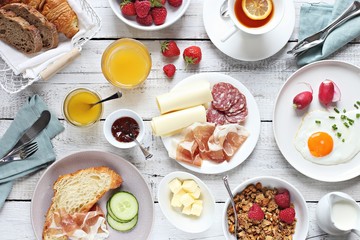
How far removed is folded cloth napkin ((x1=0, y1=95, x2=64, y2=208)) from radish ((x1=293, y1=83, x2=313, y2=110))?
1.00 m

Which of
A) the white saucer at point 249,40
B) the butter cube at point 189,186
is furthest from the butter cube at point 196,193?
the white saucer at point 249,40

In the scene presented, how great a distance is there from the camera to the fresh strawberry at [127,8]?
237 centimetres

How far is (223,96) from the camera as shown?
242cm

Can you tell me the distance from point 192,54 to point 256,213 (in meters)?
0.69

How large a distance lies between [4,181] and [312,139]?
128 centimetres

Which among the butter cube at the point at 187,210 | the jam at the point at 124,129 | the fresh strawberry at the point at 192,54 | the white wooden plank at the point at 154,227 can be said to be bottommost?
the white wooden plank at the point at 154,227

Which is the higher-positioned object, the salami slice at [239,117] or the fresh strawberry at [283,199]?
the salami slice at [239,117]

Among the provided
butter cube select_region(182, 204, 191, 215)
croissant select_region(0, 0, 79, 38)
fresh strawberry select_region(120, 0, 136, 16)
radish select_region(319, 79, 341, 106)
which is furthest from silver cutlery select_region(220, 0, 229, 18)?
butter cube select_region(182, 204, 191, 215)

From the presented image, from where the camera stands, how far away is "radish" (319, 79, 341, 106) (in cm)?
241

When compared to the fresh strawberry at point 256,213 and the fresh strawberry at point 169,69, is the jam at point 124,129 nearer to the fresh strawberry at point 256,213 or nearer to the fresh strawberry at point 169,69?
the fresh strawberry at point 169,69

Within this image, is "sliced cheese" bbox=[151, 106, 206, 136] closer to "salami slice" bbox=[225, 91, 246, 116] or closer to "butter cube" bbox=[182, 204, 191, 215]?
"salami slice" bbox=[225, 91, 246, 116]

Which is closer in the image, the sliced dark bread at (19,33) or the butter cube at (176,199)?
the sliced dark bread at (19,33)

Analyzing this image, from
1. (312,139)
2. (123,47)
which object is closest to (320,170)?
(312,139)

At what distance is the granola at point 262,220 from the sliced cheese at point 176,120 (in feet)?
1.16
